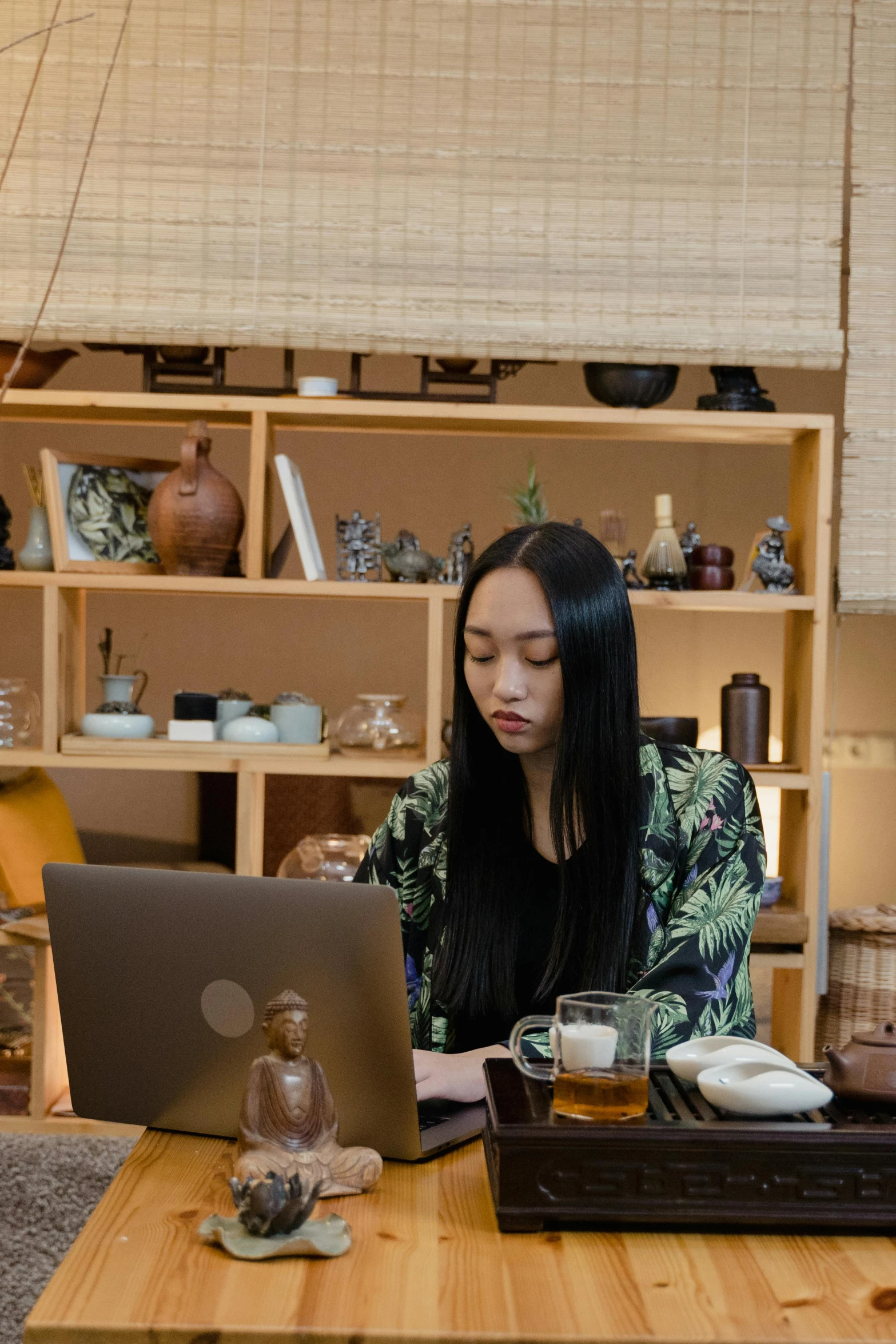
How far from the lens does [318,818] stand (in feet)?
13.4

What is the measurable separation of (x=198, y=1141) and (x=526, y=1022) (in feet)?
1.10

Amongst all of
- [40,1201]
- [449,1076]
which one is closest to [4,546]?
[40,1201]

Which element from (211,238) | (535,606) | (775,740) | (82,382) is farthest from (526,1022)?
(82,382)

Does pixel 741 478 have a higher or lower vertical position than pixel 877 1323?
higher

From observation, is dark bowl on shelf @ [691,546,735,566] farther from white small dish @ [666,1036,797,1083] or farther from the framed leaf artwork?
white small dish @ [666,1036,797,1083]

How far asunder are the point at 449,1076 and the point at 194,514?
1.97 metres

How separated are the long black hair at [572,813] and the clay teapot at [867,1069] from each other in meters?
0.43

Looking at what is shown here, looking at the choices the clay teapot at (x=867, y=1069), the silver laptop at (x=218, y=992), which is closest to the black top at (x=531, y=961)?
the silver laptop at (x=218, y=992)

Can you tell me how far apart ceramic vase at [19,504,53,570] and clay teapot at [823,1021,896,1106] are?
7.97ft

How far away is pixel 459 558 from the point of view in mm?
3029

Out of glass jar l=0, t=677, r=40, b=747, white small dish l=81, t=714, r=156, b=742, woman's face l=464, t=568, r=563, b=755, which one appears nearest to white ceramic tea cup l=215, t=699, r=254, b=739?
white small dish l=81, t=714, r=156, b=742

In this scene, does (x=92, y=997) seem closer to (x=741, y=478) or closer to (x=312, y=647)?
(x=312, y=647)

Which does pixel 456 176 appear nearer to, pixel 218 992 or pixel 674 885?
pixel 674 885

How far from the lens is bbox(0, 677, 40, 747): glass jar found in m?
3.08
